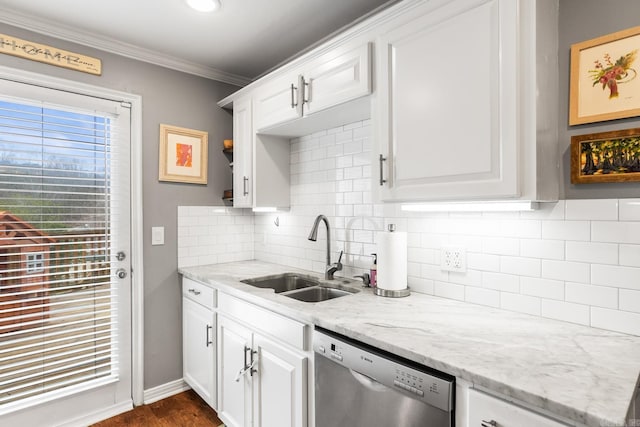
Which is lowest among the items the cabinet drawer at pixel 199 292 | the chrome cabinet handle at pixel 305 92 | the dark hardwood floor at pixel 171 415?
the dark hardwood floor at pixel 171 415

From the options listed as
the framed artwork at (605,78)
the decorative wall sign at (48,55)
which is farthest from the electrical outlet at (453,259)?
the decorative wall sign at (48,55)

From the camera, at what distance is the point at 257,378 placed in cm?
176

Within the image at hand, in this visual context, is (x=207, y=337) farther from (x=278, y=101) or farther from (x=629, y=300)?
(x=629, y=300)

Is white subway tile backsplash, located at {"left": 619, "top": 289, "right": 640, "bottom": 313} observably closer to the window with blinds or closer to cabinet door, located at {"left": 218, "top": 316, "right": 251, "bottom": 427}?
cabinet door, located at {"left": 218, "top": 316, "right": 251, "bottom": 427}

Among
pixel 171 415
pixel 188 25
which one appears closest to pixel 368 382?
pixel 171 415

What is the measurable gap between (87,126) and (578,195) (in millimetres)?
2626

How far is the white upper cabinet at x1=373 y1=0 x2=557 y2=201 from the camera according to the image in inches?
45.5

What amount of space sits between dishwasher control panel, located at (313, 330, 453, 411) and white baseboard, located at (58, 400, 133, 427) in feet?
5.69

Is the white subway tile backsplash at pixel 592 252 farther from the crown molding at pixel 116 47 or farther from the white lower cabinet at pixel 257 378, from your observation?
the crown molding at pixel 116 47

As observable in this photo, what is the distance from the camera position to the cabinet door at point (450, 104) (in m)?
1.18

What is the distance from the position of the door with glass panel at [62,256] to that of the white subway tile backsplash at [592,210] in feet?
8.06

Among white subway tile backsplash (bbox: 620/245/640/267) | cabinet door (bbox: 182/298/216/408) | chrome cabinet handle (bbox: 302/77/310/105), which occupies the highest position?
chrome cabinet handle (bbox: 302/77/310/105)

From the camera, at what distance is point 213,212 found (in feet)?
9.07

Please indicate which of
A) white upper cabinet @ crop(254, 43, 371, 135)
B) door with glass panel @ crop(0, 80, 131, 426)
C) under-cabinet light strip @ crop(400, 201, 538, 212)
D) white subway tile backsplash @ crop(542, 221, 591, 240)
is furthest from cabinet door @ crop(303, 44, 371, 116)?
door with glass panel @ crop(0, 80, 131, 426)
